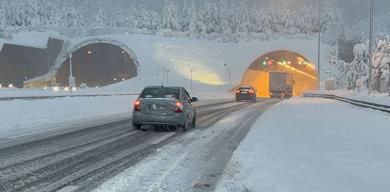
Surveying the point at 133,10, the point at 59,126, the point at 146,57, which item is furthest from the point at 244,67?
the point at 59,126

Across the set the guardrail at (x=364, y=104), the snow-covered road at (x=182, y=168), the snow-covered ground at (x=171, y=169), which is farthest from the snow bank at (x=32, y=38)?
the snow-covered ground at (x=171, y=169)

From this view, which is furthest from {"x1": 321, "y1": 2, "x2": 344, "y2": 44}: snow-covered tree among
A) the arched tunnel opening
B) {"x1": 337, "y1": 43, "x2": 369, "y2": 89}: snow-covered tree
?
the arched tunnel opening

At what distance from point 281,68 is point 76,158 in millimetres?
111814

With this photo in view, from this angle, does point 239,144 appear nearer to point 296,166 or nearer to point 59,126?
point 296,166

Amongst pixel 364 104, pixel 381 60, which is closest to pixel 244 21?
pixel 381 60

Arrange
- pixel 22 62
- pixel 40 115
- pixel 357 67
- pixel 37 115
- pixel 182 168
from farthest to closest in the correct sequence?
pixel 22 62, pixel 357 67, pixel 40 115, pixel 37 115, pixel 182 168

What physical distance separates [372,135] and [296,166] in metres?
7.05

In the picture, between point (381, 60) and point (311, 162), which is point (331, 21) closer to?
point (381, 60)

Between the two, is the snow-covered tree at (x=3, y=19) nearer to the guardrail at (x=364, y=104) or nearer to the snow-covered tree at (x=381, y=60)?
the snow-covered tree at (x=381, y=60)

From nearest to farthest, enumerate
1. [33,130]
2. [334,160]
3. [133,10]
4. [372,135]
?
[334,160] < [372,135] < [33,130] < [133,10]

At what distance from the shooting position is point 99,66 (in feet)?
364

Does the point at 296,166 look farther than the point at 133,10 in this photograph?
No

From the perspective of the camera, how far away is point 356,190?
26.0 ft

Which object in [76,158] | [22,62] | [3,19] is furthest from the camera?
[3,19]
